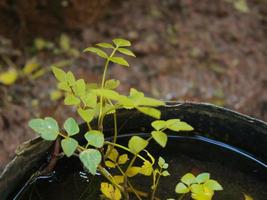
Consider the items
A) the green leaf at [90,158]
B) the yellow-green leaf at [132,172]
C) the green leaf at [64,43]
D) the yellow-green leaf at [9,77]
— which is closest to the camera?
the green leaf at [90,158]

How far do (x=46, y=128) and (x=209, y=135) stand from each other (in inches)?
14.4

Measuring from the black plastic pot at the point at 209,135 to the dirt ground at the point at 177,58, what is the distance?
81cm

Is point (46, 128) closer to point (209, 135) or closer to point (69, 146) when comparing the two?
point (69, 146)

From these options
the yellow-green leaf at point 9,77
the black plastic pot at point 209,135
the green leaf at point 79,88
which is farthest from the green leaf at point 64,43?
the green leaf at point 79,88

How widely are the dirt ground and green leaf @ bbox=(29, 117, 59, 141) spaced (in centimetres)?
96

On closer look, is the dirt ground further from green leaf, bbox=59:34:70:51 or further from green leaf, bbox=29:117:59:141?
green leaf, bbox=29:117:59:141

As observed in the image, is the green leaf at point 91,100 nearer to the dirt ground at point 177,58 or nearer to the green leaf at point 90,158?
the green leaf at point 90,158

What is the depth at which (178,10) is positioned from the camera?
219 centimetres

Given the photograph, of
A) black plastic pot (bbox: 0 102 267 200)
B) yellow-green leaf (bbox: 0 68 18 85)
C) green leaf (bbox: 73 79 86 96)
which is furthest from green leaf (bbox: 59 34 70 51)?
green leaf (bbox: 73 79 86 96)

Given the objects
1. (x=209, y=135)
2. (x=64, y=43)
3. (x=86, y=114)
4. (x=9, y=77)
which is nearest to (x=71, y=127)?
(x=86, y=114)

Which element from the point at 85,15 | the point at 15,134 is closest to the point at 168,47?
the point at 85,15

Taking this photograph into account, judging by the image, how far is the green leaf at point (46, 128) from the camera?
0.72 metres

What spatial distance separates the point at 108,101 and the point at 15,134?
87 centimetres

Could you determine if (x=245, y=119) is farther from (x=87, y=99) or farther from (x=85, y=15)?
(x=85, y=15)
